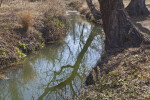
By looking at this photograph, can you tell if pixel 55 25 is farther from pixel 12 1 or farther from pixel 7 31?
pixel 12 1

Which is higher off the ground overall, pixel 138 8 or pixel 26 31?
pixel 138 8

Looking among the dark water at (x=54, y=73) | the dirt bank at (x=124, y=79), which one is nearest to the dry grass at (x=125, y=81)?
the dirt bank at (x=124, y=79)

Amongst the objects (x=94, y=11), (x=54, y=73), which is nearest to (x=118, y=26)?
(x=54, y=73)

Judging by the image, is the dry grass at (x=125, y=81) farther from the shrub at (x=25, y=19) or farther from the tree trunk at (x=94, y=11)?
the tree trunk at (x=94, y=11)

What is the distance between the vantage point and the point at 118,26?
26.3 feet

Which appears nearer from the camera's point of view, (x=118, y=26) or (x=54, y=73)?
(x=54, y=73)

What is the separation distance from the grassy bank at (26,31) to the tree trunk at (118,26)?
12.4 feet

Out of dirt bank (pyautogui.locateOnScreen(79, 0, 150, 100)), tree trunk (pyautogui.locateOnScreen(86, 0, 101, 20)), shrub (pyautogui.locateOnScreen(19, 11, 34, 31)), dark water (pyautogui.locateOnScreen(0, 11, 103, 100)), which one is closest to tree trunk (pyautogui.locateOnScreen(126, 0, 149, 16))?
tree trunk (pyautogui.locateOnScreen(86, 0, 101, 20))

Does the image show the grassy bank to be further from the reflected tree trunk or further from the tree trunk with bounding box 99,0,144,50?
the tree trunk with bounding box 99,0,144,50

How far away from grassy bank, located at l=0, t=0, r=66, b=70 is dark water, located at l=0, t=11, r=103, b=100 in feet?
1.63

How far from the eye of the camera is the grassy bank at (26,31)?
809 centimetres

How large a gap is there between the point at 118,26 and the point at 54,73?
322 cm

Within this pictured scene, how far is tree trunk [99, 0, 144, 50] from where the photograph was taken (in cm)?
785

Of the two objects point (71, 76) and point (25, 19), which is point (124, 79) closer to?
point (71, 76)
